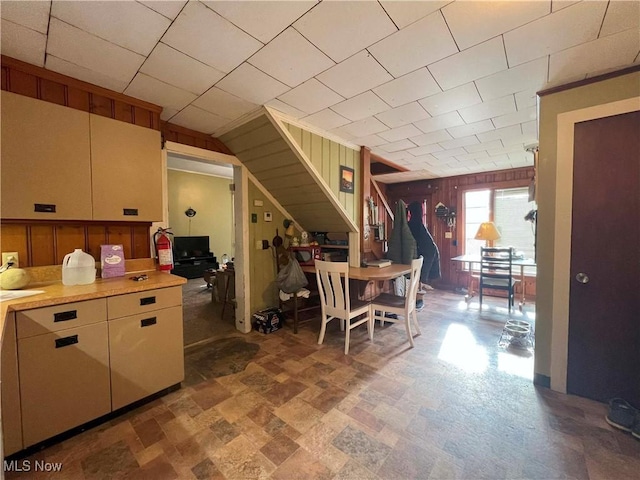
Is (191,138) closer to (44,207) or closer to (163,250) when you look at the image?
(163,250)

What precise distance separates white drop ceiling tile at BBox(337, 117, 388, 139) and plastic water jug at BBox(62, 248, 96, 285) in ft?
8.35

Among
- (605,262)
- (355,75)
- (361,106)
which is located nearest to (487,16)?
(355,75)

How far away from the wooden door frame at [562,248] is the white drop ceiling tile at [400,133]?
1240 millimetres

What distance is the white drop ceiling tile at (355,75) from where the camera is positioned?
1721 millimetres

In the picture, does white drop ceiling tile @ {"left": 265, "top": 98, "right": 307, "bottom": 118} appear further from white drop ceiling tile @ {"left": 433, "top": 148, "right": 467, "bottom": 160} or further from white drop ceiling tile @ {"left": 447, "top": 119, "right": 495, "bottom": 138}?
white drop ceiling tile @ {"left": 433, "top": 148, "right": 467, "bottom": 160}

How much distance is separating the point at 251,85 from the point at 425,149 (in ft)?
8.36

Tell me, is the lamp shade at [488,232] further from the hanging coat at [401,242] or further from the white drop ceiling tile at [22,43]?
the white drop ceiling tile at [22,43]

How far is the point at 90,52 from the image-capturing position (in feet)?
5.34

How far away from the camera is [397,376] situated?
Answer: 2.24m

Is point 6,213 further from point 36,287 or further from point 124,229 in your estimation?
point 124,229

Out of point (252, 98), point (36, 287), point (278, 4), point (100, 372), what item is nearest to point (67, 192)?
point (36, 287)

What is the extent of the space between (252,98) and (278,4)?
39.0 inches

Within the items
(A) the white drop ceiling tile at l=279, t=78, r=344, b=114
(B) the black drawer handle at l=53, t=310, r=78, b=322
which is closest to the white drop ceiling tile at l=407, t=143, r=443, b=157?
(A) the white drop ceiling tile at l=279, t=78, r=344, b=114

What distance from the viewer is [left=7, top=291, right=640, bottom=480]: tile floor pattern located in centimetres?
138
